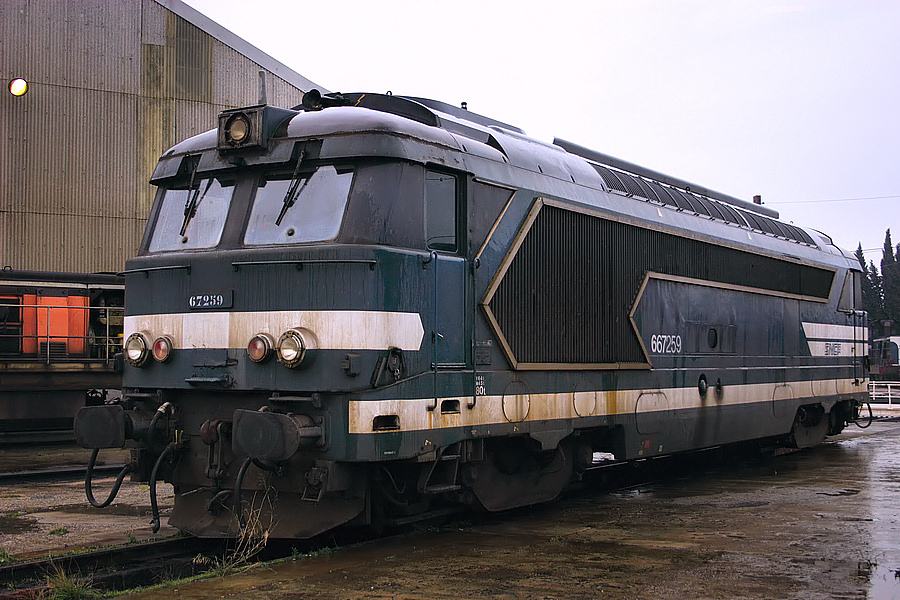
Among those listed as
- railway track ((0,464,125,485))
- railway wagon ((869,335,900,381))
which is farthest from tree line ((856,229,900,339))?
railway track ((0,464,125,485))

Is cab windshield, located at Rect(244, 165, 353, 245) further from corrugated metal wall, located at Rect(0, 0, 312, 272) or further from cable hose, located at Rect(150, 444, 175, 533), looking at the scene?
corrugated metal wall, located at Rect(0, 0, 312, 272)

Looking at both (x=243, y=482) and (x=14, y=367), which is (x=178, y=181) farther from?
(x=14, y=367)

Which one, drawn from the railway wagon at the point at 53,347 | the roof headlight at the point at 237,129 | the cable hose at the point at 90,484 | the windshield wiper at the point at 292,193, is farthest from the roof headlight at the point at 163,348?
the railway wagon at the point at 53,347

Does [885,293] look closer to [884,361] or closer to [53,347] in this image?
[884,361]

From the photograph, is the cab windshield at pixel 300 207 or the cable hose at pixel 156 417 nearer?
the cab windshield at pixel 300 207

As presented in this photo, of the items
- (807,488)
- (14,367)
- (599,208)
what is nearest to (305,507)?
(599,208)

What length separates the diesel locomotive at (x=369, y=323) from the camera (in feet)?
25.8

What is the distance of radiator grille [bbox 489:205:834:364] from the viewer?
9.62m

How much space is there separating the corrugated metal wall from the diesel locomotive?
715 inches

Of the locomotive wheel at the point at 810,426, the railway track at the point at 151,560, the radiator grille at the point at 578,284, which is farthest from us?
the locomotive wheel at the point at 810,426

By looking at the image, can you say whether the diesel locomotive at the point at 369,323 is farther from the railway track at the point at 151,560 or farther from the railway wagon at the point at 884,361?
the railway wagon at the point at 884,361

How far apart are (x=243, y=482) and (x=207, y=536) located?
0.55m

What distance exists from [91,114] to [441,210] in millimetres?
20240

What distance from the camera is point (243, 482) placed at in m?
8.29
